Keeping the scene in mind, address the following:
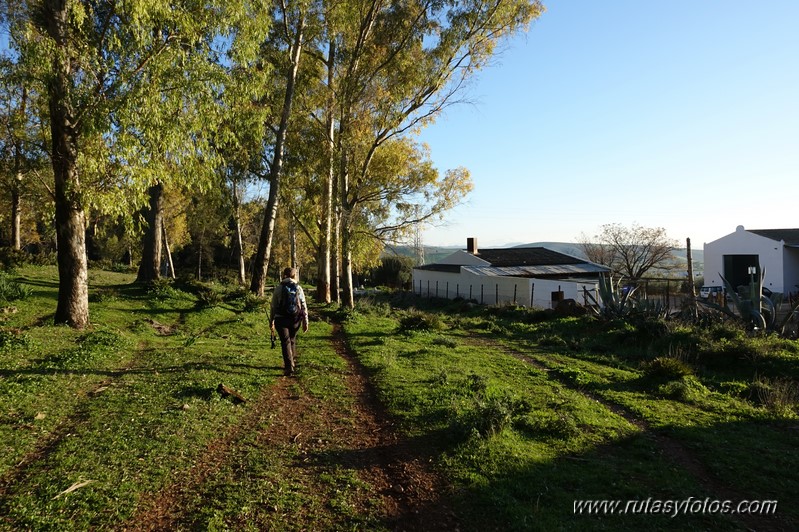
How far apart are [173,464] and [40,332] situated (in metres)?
6.64

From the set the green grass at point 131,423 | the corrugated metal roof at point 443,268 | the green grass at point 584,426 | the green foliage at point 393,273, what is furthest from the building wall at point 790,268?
the green foliage at point 393,273

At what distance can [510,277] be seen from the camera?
A: 32906mm

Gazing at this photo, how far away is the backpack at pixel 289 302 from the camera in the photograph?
25.7ft

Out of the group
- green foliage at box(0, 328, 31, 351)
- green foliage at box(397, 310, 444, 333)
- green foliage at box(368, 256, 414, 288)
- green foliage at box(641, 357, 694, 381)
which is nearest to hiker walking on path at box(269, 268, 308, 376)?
green foliage at box(0, 328, 31, 351)

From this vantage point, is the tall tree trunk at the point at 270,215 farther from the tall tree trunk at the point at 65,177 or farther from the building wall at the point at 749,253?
the building wall at the point at 749,253

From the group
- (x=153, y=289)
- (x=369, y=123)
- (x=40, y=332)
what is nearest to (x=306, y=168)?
(x=369, y=123)

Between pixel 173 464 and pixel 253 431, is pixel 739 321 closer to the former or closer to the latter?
pixel 253 431

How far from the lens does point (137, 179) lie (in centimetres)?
956

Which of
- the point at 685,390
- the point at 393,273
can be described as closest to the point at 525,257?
the point at 393,273

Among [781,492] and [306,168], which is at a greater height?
[306,168]

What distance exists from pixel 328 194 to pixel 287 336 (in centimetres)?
1261

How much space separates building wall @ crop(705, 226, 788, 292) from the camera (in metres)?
34.5

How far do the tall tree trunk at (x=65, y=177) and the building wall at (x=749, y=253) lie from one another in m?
38.6

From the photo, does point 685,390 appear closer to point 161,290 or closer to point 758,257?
point 161,290
